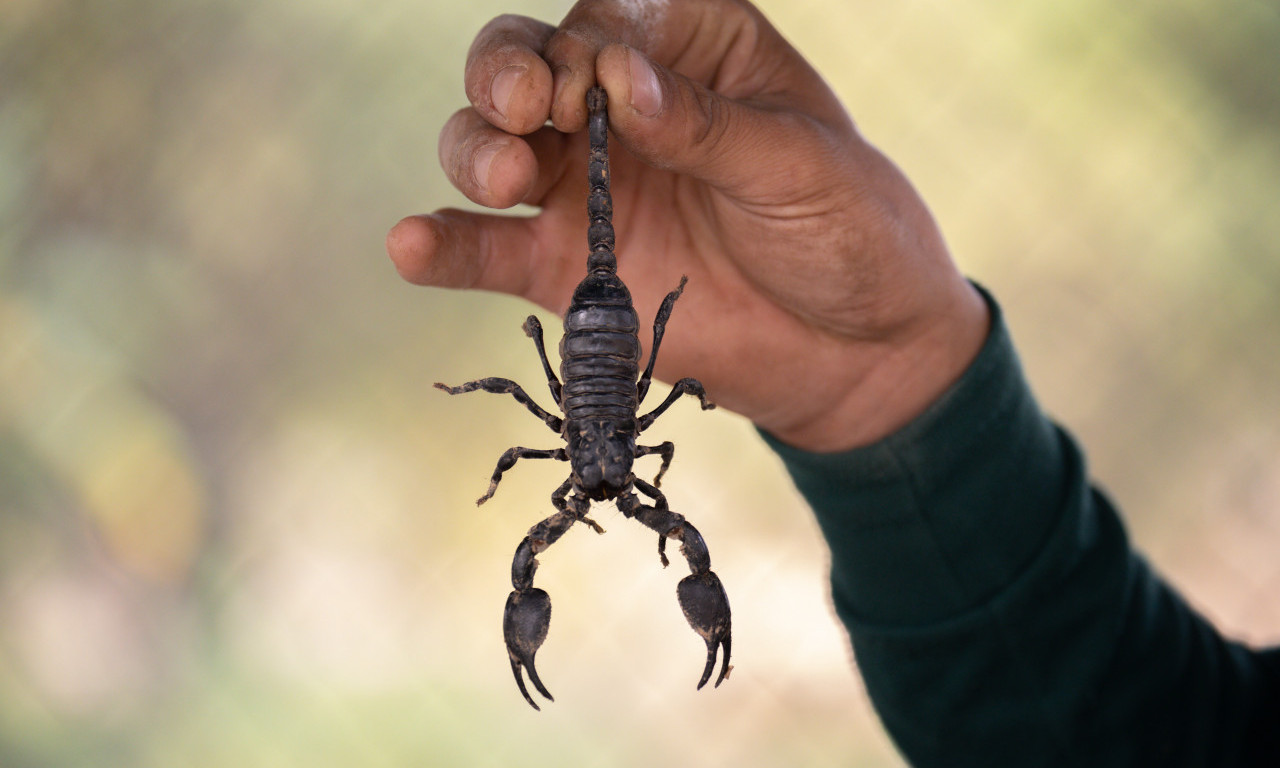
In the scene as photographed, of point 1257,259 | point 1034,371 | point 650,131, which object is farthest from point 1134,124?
point 650,131

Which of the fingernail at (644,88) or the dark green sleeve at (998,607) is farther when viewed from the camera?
the dark green sleeve at (998,607)

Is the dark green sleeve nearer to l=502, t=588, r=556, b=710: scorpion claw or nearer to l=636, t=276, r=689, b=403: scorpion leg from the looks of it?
l=636, t=276, r=689, b=403: scorpion leg

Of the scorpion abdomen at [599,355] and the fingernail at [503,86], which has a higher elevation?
the fingernail at [503,86]

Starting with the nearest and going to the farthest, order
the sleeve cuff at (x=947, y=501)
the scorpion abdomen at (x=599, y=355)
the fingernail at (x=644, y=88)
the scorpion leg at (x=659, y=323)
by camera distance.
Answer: the fingernail at (x=644, y=88) → the scorpion abdomen at (x=599, y=355) → the scorpion leg at (x=659, y=323) → the sleeve cuff at (x=947, y=501)

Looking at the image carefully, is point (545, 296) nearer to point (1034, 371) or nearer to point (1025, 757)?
point (1025, 757)

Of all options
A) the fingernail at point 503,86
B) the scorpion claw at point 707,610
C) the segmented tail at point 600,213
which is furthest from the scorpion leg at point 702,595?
the fingernail at point 503,86

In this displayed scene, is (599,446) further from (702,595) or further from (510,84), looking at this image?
(510,84)

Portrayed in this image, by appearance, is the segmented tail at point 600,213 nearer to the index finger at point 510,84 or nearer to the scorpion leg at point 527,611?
the index finger at point 510,84
